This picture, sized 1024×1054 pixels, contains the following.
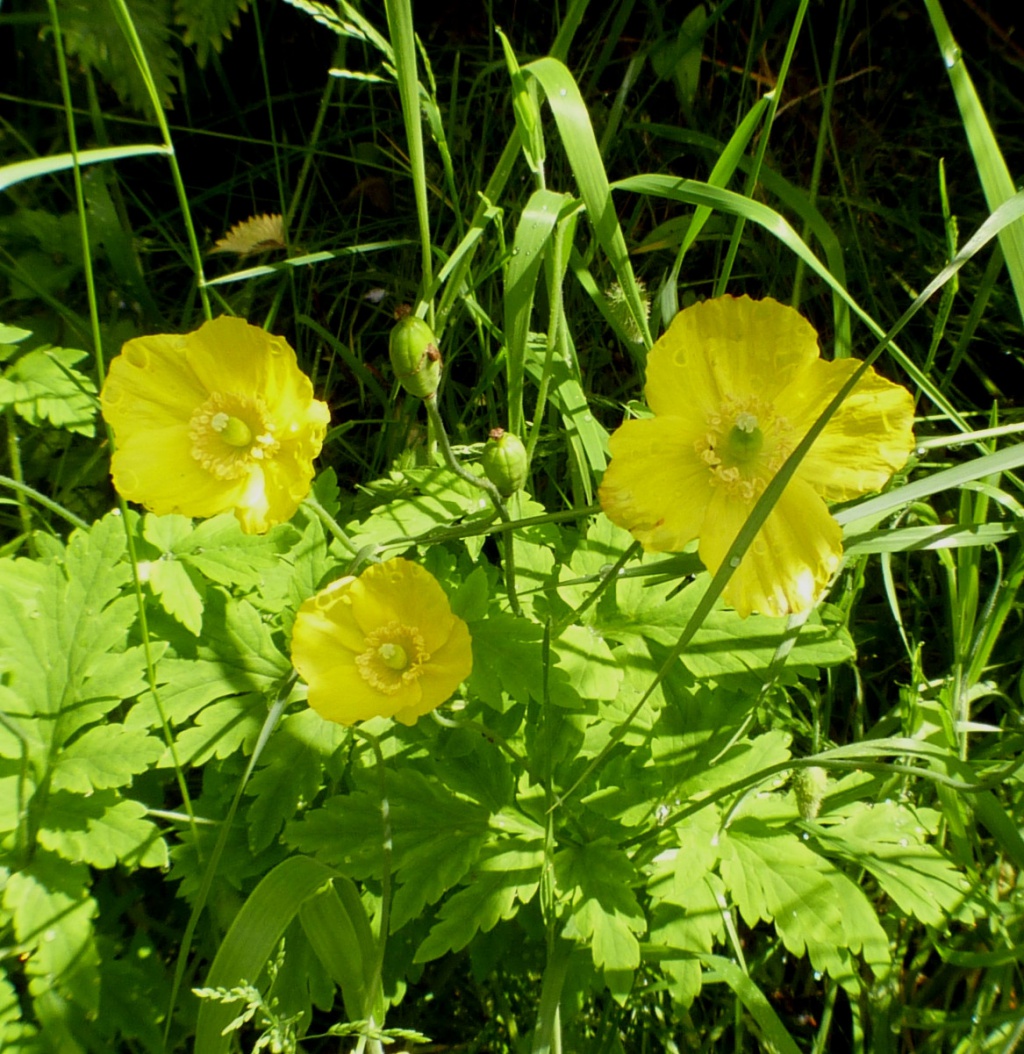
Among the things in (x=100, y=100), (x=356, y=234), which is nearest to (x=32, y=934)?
(x=356, y=234)

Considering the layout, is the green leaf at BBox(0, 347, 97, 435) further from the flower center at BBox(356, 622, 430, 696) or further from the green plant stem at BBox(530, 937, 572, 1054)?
the green plant stem at BBox(530, 937, 572, 1054)

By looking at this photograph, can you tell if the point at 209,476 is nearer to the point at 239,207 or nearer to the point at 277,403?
the point at 277,403

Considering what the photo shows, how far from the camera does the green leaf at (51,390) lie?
6.53ft

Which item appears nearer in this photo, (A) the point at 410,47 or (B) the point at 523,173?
(A) the point at 410,47

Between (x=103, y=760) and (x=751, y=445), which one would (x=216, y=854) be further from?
(x=751, y=445)

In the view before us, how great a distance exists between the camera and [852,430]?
1.46m

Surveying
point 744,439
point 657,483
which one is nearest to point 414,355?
point 657,483

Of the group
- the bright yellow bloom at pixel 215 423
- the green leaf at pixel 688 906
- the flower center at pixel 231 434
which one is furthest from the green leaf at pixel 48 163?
the green leaf at pixel 688 906

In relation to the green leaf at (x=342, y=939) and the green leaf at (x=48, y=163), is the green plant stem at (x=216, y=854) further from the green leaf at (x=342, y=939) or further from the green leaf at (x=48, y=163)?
the green leaf at (x=48, y=163)

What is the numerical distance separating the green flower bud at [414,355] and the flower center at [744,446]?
1.45 ft

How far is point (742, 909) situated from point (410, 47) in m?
1.54

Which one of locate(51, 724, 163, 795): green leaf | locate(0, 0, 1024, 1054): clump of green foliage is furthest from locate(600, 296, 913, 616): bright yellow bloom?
locate(51, 724, 163, 795): green leaf

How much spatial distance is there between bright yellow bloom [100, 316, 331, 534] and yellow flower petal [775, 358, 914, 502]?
31.2 inches

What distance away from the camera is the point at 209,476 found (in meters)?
1.67
